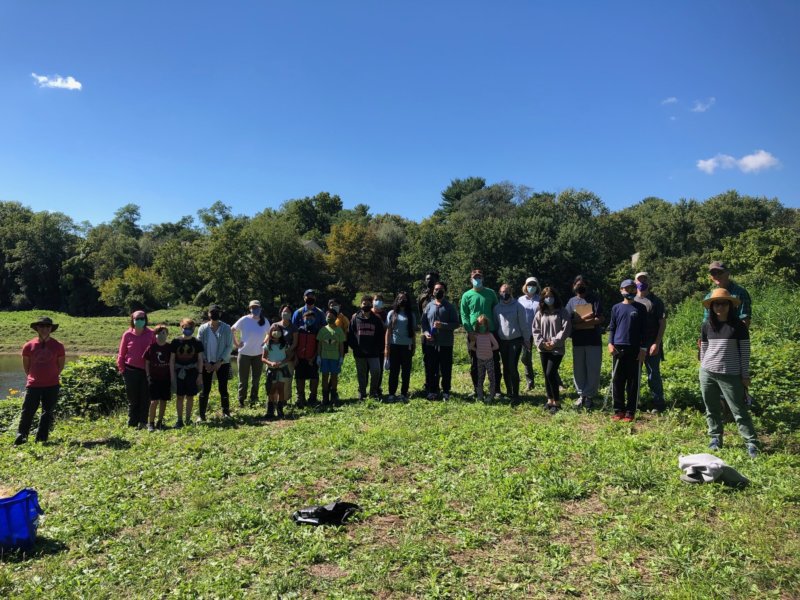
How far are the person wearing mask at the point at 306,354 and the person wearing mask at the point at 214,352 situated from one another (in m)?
1.23

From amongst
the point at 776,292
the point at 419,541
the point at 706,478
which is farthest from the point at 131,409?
the point at 776,292

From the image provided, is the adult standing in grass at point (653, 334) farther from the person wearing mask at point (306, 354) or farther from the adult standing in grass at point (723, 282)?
the person wearing mask at point (306, 354)

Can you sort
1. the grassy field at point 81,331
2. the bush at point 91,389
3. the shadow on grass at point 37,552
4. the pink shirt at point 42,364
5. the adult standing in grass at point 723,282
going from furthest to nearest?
the grassy field at point 81,331
the bush at point 91,389
the pink shirt at point 42,364
the adult standing in grass at point 723,282
the shadow on grass at point 37,552

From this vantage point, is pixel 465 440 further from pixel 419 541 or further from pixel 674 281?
pixel 674 281

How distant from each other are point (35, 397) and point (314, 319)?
4.57 meters

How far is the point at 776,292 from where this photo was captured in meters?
14.9

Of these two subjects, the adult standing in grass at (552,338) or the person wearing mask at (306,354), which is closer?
the adult standing in grass at (552,338)

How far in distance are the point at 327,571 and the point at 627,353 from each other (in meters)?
4.87

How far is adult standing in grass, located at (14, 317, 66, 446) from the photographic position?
24.7 ft

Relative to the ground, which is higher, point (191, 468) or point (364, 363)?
point (364, 363)

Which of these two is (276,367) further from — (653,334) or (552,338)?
(653,334)

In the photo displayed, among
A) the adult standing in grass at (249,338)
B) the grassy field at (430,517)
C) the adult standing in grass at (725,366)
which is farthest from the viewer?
the adult standing in grass at (249,338)

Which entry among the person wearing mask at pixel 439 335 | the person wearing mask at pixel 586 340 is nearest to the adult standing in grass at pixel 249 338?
the person wearing mask at pixel 439 335

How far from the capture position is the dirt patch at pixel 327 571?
11.4 feet
